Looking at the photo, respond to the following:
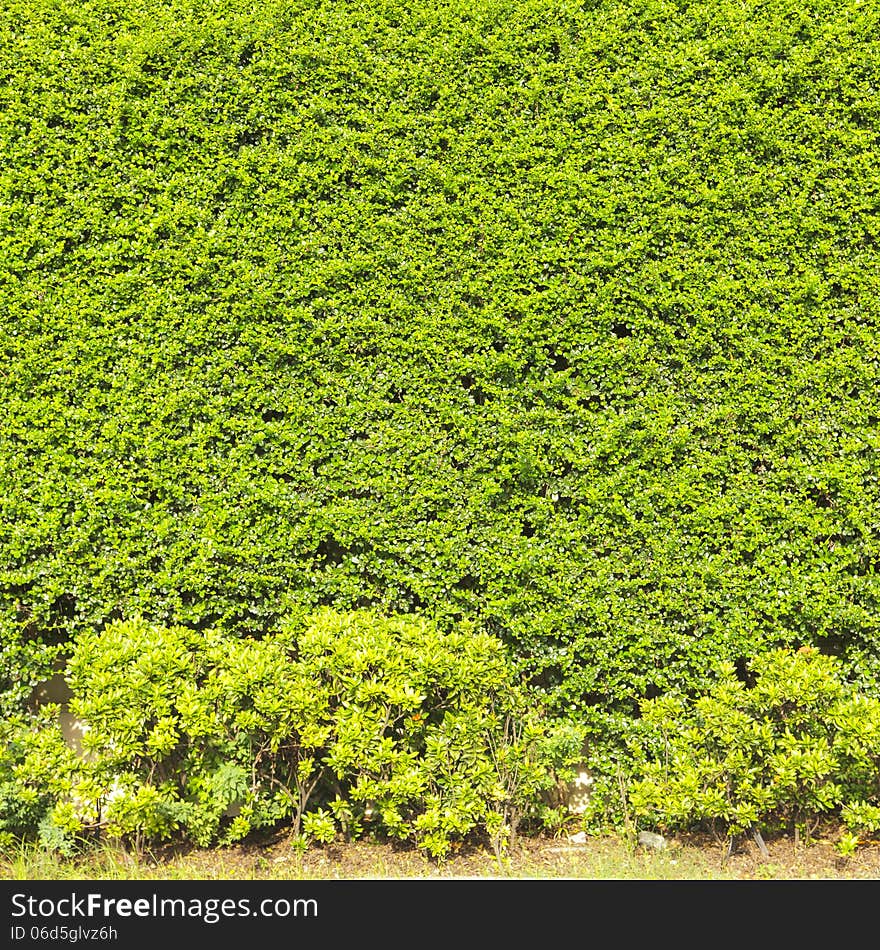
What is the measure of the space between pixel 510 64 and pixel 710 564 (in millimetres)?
2940

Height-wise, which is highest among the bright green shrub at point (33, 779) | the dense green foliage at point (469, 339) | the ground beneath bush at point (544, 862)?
the dense green foliage at point (469, 339)

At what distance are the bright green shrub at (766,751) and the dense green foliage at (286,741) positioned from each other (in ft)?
1.88

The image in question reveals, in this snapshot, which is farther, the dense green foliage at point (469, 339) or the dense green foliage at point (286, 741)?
the dense green foliage at point (469, 339)

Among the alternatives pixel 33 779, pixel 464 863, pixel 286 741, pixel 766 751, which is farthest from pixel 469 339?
pixel 33 779

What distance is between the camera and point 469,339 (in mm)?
4594

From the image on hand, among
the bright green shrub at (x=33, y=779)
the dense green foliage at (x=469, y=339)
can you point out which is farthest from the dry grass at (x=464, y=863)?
the dense green foliage at (x=469, y=339)

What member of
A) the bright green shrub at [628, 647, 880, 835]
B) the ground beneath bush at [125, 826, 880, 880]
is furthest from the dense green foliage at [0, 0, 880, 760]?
the ground beneath bush at [125, 826, 880, 880]

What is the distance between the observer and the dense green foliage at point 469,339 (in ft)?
14.8

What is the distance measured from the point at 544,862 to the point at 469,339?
272 centimetres

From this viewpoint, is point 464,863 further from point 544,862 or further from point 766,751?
point 766,751

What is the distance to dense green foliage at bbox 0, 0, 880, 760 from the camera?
451 centimetres

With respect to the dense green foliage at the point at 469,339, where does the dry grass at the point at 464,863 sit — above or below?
below

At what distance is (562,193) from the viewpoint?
459 cm

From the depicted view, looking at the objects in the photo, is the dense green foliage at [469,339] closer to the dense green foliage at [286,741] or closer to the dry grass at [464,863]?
the dense green foliage at [286,741]
